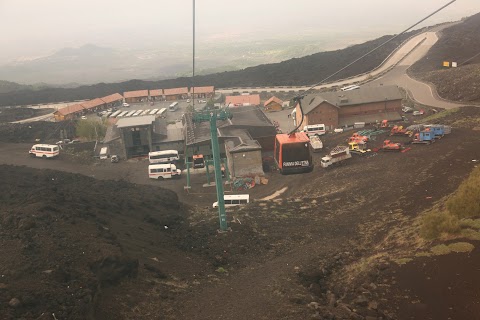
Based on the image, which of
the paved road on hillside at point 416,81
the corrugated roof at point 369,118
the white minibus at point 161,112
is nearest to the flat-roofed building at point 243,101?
the white minibus at point 161,112

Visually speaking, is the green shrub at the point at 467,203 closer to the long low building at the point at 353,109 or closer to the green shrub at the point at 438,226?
the green shrub at the point at 438,226

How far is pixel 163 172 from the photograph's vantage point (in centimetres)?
3388

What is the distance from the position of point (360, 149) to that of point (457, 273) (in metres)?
21.1

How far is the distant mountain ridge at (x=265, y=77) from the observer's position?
72.0 meters

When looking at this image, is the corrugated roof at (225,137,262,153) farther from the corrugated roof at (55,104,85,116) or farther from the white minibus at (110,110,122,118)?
the corrugated roof at (55,104,85,116)

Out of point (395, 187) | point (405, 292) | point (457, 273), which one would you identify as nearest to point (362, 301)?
point (405, 292)

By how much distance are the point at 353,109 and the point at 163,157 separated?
1870 centimetres

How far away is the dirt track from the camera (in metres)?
12.1

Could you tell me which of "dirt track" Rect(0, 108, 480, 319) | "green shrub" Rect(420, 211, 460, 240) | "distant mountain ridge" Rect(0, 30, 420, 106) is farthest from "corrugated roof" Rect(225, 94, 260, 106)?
"green shrub" Rect(420, 211, 460, 240)

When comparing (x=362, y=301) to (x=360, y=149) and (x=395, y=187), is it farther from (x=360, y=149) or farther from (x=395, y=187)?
(x=360, y=149)

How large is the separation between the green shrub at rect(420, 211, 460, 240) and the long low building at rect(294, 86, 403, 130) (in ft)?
85.2

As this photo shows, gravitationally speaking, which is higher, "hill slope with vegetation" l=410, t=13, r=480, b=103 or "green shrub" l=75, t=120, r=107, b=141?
"hill slope with vegetation" l=410, t=13, r=480, b=103

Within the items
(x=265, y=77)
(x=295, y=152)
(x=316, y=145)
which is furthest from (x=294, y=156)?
(x=265, y=77)

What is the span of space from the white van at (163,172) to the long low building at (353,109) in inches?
559
